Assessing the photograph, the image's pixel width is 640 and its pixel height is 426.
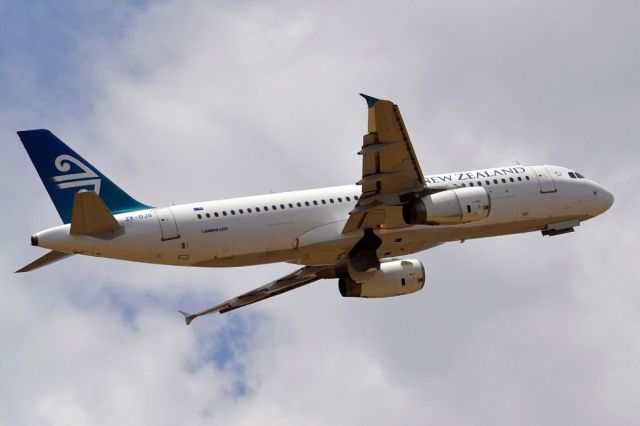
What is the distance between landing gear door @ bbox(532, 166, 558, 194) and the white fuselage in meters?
0.04

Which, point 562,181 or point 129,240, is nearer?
point 129,240

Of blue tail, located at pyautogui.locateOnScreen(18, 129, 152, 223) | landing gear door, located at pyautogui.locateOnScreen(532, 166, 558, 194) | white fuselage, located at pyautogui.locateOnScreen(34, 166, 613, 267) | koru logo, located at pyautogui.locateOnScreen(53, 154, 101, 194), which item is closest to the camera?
white fuselage, located at pyautogui.locateOnScreen(34, 166, 613, 267)

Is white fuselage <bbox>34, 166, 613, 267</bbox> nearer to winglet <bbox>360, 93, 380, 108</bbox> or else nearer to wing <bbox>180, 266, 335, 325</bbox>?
wing <bbox>180, 266, 335, 325</bbox>

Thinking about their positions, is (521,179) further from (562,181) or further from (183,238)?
(183,238)

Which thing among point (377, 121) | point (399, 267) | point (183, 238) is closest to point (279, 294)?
point (399, 267)

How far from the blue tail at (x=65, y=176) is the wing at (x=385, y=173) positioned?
341 inches

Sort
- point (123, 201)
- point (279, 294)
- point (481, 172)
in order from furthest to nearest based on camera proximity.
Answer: point (279, 294)
point (481, 172)
point (123, 201)

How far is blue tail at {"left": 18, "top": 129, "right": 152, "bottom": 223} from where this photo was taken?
180ft

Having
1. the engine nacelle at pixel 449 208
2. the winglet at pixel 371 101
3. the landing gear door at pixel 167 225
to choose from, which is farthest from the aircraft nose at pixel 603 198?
the landing gear door at pixel 167 225

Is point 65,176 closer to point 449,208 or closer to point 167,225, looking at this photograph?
point 167,225

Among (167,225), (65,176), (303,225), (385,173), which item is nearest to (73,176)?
(65,176)

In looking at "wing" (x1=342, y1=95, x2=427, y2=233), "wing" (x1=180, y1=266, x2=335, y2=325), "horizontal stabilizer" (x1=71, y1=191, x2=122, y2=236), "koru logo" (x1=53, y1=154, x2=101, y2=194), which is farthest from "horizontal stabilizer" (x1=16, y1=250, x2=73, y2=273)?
"wing" (x1=342, y1=95, x2=427, y2=233)

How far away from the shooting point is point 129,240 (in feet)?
177

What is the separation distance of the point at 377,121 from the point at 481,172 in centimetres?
987
